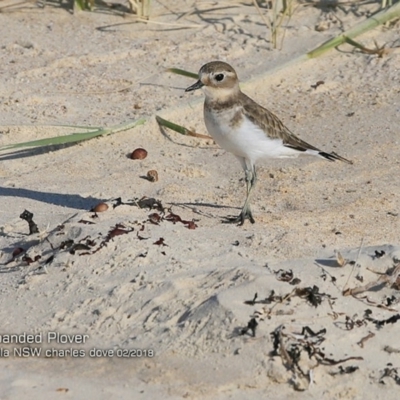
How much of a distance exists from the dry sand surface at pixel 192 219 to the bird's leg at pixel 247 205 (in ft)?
0.32

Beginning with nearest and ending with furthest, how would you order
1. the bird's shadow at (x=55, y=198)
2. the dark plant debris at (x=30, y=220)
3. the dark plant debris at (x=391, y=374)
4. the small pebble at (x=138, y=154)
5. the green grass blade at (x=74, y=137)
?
the dark plant debris at (x=391, y=374) → the dark plant debris at (x=30, y=220) → the bird's shadow at (x=55, y=198) → the green grass blade at (x=74, y=137) → the small pebble at (x=138, y=154)

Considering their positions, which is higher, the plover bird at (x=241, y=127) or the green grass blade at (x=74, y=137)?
the plover bird at (x=241, y=127)

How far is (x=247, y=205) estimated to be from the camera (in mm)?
6227

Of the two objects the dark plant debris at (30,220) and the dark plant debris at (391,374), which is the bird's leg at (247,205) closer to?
the dark plant debris at (30,220)

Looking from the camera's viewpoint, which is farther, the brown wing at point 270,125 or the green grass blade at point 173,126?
the green grass blade at point 173,126

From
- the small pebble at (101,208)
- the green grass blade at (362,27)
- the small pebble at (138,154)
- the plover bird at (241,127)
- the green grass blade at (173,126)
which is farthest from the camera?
the green grass blade at (362,27)

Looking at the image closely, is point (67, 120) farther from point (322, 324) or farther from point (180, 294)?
point (322, 324)

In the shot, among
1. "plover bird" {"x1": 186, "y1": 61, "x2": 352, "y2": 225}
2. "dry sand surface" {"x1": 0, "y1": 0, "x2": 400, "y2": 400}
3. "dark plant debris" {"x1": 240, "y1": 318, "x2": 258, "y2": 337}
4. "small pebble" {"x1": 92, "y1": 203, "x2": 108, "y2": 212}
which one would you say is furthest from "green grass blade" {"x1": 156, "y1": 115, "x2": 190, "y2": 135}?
"dark plant debris" {"x1": 240, "y1": 318, "x2": 258, "y2": 337}

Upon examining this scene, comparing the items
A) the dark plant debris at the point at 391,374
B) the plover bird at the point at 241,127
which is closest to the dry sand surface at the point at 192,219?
the dark plant debris at the point at 391,374

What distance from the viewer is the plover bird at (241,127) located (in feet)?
20.3

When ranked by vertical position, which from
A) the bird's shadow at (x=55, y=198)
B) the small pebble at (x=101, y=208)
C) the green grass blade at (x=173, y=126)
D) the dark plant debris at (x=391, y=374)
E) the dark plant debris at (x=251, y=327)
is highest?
the dark plant debris at (x=251, y=327)

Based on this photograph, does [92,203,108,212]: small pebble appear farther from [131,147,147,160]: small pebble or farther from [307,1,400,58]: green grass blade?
[307,1,400,58]: green grass blade

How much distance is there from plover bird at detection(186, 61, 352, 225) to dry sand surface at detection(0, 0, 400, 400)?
31cm

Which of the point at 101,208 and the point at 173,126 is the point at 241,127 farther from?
the point at 173,126
